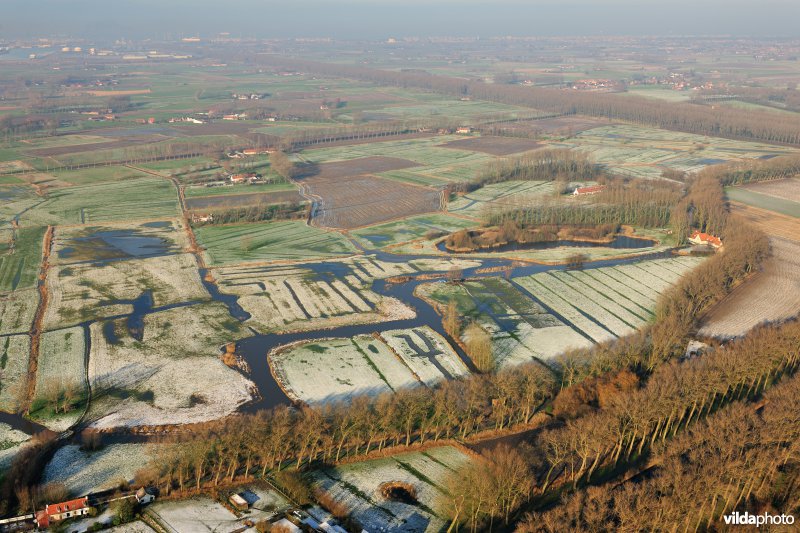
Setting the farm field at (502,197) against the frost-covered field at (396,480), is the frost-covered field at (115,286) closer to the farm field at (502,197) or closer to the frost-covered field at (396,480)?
the frost-covered field at (396,480)

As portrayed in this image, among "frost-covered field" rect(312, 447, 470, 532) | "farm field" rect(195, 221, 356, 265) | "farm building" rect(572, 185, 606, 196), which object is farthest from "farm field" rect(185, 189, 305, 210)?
"frost-covered field" rect(312, 447, 470, 532)

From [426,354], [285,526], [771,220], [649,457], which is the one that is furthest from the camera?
[771,220]

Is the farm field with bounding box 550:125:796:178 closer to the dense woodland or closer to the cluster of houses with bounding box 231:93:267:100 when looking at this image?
the dense woodland

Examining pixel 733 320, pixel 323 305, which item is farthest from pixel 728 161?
pixel 323 305

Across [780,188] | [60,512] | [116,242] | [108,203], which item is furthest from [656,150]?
[60,512]

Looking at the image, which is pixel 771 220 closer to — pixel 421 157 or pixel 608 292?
pixel 608 292

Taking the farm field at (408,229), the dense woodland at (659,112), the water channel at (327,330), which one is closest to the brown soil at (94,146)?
the farm field at (408,229)
